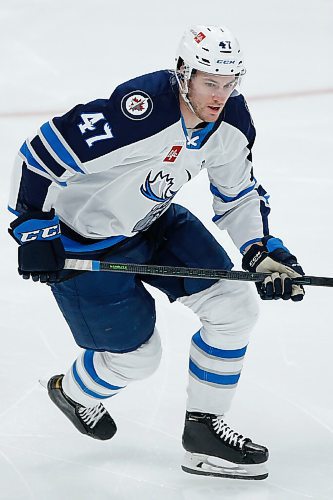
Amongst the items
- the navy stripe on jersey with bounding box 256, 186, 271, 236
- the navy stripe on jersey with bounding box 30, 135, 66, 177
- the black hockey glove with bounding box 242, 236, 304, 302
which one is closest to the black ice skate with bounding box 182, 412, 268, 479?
the black hockey glove with bounding box 242, 236, 304, 302

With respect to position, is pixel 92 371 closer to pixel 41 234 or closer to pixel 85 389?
pixel 85 389

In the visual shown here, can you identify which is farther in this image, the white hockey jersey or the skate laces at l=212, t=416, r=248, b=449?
the skate laces at l=212, t=416, r=248, b=449

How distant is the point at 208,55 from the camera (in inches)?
101

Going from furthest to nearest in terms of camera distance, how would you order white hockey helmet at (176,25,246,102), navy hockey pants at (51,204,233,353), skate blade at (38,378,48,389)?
skate blade at (38,378,48,389) → navy hockey pants at (51,204,233,353) → white hockey helmet at (176,25,246,102)

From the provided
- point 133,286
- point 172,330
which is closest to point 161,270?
point 133,286

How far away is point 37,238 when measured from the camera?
106 inches

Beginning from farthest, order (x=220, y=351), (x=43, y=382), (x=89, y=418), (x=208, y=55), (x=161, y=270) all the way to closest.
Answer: (x=43, y=382)
(x=89, y=418)
(x=220, y=351)
(x=161, y=270)
(x=208, y=55)

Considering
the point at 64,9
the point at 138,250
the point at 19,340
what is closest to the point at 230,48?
the point at 138,250

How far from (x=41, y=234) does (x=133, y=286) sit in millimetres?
344

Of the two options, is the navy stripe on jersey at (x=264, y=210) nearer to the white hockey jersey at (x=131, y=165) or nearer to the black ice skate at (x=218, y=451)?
the white hockey jersey at (x=131, y=165)

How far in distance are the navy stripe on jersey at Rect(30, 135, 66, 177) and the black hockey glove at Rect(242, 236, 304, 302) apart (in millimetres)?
601

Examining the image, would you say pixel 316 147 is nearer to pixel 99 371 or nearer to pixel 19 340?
pixel 19 340

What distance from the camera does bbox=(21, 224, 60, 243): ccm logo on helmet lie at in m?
2.69

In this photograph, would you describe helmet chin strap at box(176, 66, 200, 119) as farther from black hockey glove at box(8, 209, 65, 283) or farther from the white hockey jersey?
black hockey glove at box(8, 209, 65, 283)
